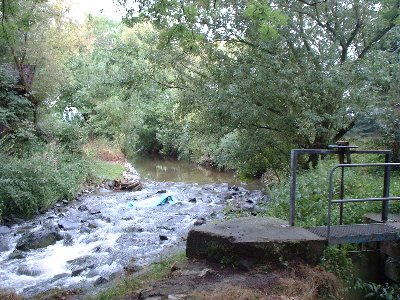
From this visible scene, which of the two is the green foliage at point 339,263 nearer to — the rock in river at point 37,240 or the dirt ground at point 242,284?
the dirt ground at point 242,284

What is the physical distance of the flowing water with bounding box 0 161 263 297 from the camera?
303 inches

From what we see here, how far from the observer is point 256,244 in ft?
16.4

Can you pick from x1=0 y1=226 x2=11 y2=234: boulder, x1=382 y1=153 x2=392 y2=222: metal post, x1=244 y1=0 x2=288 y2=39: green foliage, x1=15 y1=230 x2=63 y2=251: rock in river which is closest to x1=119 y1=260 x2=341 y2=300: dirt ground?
x1=382 y1=153 x2=392 y2=222: metal post

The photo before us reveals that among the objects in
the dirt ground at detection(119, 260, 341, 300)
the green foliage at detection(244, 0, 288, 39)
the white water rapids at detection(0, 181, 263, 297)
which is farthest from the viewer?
the white water rapids at detection(0, 181, 263, 297)

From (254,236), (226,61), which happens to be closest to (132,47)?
(226,61)

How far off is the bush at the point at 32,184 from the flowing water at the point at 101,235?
51 cm

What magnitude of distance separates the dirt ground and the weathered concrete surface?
16 cm

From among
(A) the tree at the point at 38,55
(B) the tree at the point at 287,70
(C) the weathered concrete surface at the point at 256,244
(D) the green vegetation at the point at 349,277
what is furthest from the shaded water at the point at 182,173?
(C) the weathered concrete surface at the point at 256,244

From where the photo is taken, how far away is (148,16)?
22.9 feet

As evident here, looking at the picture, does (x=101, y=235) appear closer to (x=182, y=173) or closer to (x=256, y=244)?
(x=256, y=244)

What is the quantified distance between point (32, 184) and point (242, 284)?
32.6ft

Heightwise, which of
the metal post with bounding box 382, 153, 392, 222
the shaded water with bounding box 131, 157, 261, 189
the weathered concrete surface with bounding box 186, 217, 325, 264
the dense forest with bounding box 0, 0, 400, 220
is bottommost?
the shaded water with bounding box 131, 157, 261, 189

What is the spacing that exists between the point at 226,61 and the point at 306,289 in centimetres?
870

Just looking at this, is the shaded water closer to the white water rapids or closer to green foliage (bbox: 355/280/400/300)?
the white water rapids
